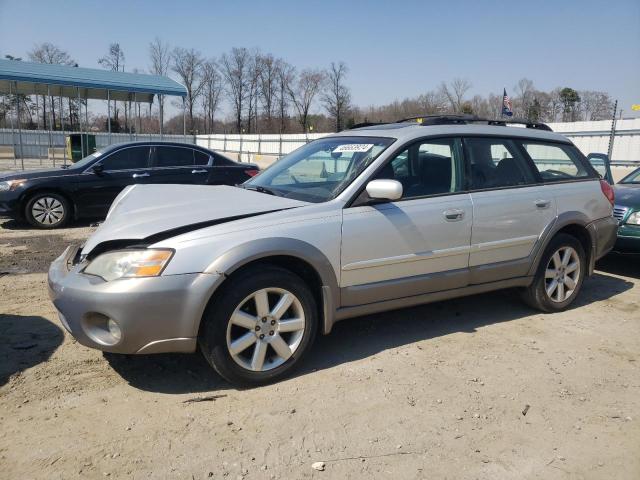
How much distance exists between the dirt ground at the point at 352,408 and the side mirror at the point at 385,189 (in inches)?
46.7

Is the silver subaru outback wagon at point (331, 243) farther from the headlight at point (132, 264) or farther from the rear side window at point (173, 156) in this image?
the rear side window at point (173, 156)

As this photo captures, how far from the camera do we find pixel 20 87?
21.9 meters

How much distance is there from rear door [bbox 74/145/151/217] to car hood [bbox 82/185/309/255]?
453 centimetres

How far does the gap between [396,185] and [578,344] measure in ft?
6.87

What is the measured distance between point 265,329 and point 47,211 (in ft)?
21.2

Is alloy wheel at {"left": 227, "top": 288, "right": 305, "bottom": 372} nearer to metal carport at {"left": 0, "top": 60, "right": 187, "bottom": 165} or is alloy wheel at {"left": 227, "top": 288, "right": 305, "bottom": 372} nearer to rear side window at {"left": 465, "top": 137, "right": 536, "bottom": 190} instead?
rear side window at {"left": 465, "top": 137, "right": 536, "bottom": 190}

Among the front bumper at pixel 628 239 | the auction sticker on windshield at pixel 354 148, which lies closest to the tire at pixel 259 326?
the auction sticker on windshield at pixel 354 148

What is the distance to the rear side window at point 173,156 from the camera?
862 centimetres

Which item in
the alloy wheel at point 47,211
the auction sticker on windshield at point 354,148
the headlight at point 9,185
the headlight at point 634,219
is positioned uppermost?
the auction sticker on windshield at point 354,148

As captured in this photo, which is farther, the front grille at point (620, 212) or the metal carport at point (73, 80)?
the metal carport at point (73, 80)

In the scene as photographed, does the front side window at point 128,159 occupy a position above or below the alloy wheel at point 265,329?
above

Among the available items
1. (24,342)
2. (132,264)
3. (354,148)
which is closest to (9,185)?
(24,342)

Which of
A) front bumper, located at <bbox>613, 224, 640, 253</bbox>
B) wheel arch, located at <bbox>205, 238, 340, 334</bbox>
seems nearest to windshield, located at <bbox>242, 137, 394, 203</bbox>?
wheel arch, located at <bbox>205, 238, 340, 334</bbox>

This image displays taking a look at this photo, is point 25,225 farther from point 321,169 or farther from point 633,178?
point 633,178
